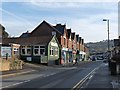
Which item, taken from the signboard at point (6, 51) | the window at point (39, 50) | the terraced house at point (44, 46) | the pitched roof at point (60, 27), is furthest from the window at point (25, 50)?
the pitched roof at point (60, 27)

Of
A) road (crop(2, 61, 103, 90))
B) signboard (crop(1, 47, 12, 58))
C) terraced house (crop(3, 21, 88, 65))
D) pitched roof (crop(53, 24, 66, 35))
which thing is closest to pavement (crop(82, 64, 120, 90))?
road (crop(2, 61, 103, 90))

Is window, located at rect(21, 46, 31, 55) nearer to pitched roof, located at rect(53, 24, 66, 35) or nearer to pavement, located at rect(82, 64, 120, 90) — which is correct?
pitched roof, located at rect(53, 24, 66, 35)

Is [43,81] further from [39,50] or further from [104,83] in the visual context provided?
[39,50]

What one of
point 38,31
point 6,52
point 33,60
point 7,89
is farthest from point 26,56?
point 7,89

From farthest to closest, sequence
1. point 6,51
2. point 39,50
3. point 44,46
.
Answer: point 44,46, point 39,50, point 6,51

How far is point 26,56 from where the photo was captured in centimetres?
6681

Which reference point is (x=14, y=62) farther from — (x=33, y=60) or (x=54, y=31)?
(x=54, y=31)

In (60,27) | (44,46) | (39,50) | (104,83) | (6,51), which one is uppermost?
(60,27)

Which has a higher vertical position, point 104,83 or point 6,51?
point 6,51

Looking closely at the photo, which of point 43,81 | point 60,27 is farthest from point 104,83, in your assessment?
point 60,27

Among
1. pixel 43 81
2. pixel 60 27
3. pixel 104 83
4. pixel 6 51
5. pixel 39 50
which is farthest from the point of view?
A: pixel 60 27

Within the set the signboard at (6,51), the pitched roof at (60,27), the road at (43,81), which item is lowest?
the road at (43,81)

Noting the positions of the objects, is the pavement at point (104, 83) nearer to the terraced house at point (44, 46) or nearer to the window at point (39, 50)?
the terraced house at point (44, 46)

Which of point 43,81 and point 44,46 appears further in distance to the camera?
point 44,46
